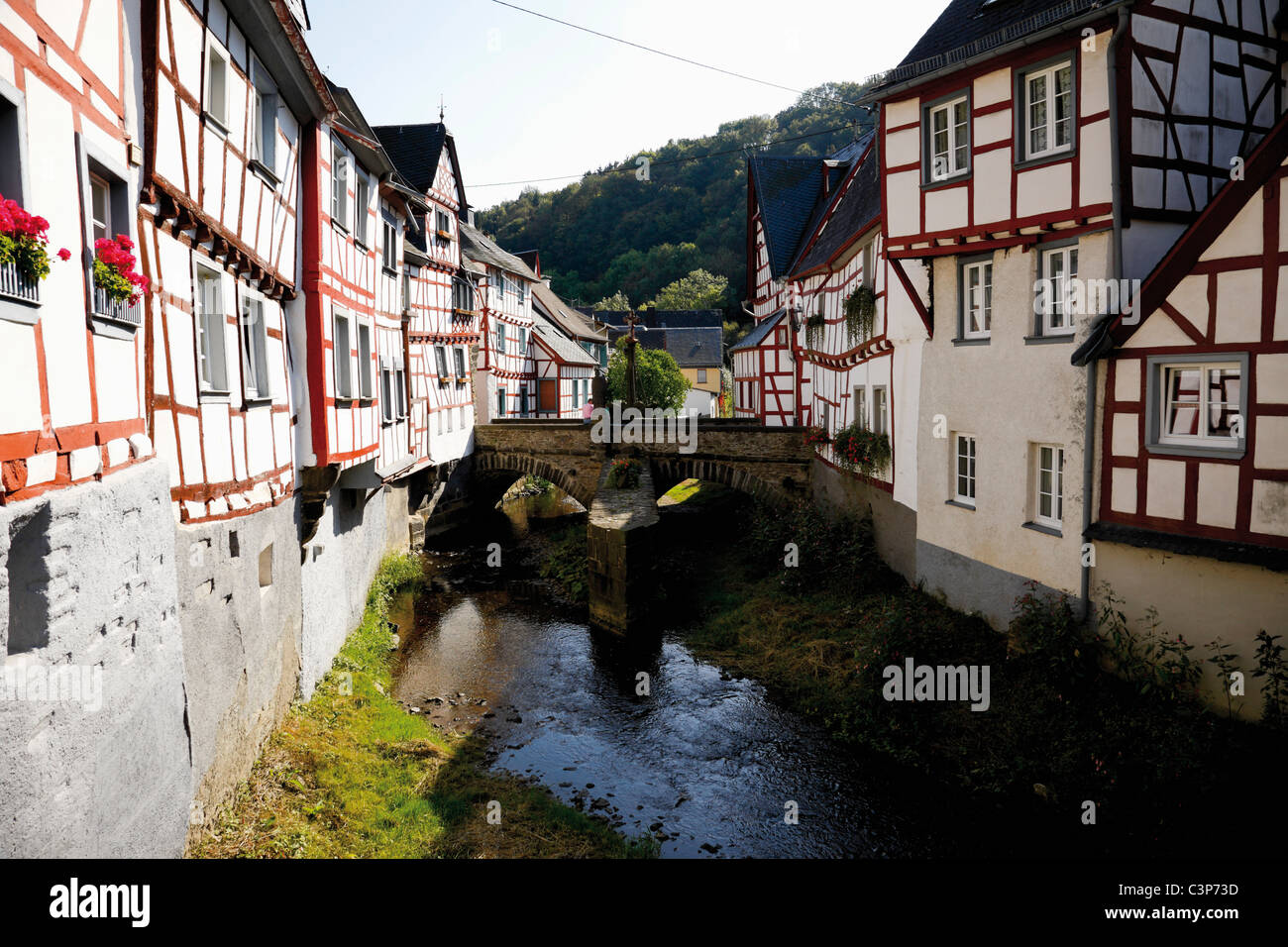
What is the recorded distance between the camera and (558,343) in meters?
38.7

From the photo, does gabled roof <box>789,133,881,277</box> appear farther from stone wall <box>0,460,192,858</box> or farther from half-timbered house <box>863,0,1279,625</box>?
stone wall <box>0,460,192,858</box>

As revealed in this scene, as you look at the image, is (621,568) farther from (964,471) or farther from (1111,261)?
(1111,261)

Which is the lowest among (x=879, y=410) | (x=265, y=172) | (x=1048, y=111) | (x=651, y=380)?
(x=879, y=410)

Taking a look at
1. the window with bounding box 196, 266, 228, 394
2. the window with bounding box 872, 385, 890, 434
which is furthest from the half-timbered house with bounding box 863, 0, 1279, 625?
the window with bounding box 196, 266, 228, 394

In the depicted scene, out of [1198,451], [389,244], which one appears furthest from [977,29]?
[389,244]

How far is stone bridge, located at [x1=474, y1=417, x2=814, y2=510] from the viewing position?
20.5 m

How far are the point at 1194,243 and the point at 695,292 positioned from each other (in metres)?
62.5

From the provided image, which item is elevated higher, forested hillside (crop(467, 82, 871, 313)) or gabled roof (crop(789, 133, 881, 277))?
forested hillside (crop(467, 82, 871, 313))

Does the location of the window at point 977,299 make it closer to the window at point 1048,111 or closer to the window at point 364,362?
the window at point 1048,111

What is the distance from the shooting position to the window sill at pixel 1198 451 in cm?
818

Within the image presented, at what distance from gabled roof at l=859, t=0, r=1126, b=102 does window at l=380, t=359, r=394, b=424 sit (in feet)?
29.9

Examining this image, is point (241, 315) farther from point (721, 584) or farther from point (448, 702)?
point (721, 584)
